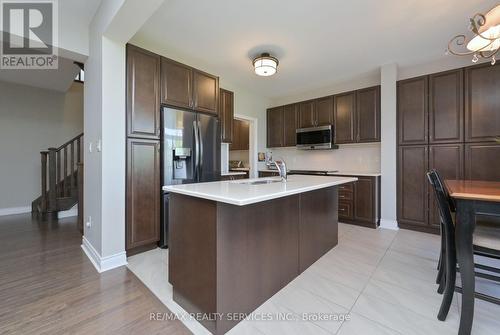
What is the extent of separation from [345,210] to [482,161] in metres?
1.91

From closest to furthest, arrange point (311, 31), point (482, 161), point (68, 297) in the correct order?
1. point (68, 297)
2. point (311, 31)
3. point (482, 161)

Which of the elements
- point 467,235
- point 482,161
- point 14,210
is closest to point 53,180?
point 14,210

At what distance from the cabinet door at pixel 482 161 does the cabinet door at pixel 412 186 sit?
46 centimetres

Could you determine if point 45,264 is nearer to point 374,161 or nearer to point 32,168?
point 32,168

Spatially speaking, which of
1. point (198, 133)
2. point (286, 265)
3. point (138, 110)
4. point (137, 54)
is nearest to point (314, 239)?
point (286, 265)

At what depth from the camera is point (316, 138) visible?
438 centimetres

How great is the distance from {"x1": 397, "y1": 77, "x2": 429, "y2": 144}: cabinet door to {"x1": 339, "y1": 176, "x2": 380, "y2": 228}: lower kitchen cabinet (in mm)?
822

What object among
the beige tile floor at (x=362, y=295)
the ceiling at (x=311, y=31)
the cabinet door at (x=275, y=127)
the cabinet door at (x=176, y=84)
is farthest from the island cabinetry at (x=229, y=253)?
the cabinet door at (x=275, y=127)

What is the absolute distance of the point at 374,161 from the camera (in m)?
4.04

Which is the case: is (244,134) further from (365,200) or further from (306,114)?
(365,200)

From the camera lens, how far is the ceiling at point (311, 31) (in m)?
2.25

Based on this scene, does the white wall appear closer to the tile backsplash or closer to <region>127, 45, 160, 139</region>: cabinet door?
<region>127, 45, 160, 139</region>: cabinet door

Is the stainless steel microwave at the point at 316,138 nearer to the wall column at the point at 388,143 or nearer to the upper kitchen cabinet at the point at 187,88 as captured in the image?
the wall column at the point at 388,143

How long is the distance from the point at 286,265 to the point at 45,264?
2503mm
